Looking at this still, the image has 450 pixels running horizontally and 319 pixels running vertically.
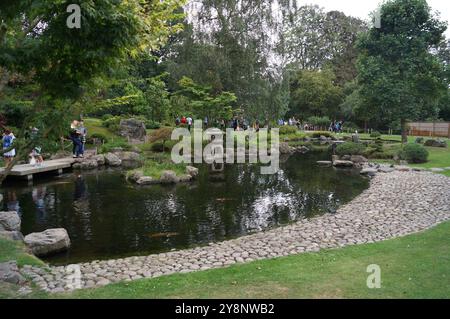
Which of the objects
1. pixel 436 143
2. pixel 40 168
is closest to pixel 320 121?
pixel 436 143

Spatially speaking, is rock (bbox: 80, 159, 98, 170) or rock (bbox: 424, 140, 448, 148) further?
rock (bbox: 424, 140, 448, 148)

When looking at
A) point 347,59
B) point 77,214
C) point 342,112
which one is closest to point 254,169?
point 77,214

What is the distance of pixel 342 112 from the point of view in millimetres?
46688

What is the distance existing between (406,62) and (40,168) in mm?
21658

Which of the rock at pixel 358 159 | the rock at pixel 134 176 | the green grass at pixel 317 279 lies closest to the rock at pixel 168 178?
the rock at pixel 134 176

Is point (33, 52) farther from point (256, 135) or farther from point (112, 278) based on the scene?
point (256, 135)

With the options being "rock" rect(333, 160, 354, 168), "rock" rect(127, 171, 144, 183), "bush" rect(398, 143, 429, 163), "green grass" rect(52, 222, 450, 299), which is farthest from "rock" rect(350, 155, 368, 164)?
"green grass" rect(52, 222, 450, 299)

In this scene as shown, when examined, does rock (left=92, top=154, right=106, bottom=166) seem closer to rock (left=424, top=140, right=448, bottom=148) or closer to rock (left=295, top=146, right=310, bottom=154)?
rock (left=295, top=146, right=310, bottom=154)

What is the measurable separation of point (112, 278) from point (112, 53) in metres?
3.50

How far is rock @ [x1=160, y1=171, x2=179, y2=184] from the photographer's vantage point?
1593 cm

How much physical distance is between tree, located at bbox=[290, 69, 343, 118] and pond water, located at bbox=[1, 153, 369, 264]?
29.7 metres

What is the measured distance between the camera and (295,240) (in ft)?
26.4

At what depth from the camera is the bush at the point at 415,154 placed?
2034cm

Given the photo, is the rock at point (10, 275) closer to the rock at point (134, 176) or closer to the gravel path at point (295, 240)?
the gravel path at point (295, 240)
